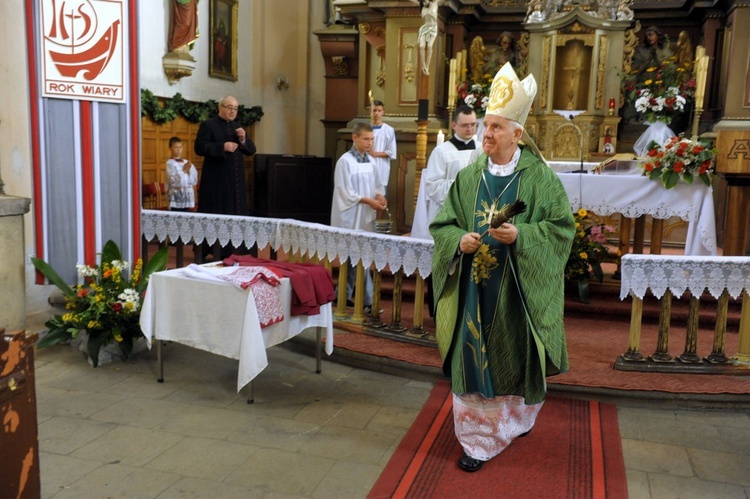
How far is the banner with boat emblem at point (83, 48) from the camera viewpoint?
5219mm

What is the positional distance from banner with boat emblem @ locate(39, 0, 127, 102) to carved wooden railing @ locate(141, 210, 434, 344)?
1239 mm

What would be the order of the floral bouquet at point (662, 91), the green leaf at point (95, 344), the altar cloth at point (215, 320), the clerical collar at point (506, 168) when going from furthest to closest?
the floral bouquet at point (662, 91)
the green leaf at point (95, 344)
the altar cloth at point (215, 320)
the clerical collar at point (506, 168)

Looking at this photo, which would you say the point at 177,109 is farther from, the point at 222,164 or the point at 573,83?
the point at 573,83

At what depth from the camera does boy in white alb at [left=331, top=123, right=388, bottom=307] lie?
18.0 ft

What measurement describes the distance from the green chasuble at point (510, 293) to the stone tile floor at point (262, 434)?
0.66 m

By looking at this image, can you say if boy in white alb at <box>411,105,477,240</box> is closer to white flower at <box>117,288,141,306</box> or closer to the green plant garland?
white flower at <box>117,288,141,306</box>

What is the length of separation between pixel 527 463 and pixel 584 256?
284 cm

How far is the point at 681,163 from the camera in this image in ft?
18.5

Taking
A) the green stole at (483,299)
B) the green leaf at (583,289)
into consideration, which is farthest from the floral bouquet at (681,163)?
the green stole at (483,299)

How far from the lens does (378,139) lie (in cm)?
770

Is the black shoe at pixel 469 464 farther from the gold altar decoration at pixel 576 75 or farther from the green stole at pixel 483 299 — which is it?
the gold altar decoration at pixel 576 75

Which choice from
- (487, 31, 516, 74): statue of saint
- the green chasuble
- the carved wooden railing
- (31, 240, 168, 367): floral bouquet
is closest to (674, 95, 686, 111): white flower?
(487, 31, 516, 74): statue of saint

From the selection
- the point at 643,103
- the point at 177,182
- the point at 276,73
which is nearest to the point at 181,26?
the point at 177,182

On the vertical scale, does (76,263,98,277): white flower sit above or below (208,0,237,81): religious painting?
below
